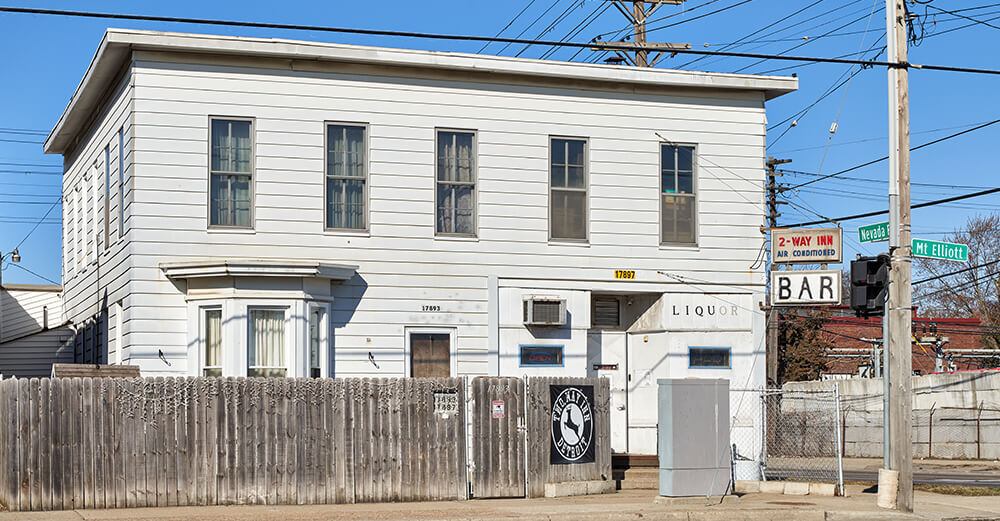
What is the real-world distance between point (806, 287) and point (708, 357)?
3044 mm

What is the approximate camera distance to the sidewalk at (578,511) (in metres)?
14.9

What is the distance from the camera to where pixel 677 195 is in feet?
71.5

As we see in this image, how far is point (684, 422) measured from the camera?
690 inches

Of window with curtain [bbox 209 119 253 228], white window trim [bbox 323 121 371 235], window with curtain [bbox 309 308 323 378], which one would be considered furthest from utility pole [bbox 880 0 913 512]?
window with curtain [bbox 209 119 253 228]

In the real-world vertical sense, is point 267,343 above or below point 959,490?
above

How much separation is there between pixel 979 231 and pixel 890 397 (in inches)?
2012

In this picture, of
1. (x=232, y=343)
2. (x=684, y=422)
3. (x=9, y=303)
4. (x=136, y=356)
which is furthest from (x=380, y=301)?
(x=9, y=303)

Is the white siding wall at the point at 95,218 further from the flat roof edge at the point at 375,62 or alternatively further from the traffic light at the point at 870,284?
the traffic light at the point at 870,284

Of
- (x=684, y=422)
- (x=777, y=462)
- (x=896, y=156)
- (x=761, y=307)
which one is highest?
(x=896, y=156)

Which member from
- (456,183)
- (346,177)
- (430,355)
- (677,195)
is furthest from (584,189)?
(346,177)

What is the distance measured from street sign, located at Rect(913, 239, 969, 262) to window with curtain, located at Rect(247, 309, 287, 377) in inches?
398

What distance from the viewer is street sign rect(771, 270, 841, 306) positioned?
62.6ft

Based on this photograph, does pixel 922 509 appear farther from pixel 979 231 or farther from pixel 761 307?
pixel 979 231

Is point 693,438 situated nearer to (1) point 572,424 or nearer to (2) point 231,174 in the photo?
(1) point 572,424
